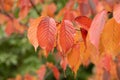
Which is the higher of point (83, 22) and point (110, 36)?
point (83, 22)

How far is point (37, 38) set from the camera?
946mm

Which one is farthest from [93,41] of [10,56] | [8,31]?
[10,56]

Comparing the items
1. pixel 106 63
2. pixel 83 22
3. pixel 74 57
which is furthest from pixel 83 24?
pixel 106 63

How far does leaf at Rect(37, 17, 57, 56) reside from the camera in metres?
0.93

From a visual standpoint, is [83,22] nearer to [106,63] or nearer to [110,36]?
[110,36]

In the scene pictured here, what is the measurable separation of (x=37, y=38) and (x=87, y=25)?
16 cm

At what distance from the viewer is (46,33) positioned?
3.06 feet

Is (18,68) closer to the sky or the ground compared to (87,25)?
closer to the sky

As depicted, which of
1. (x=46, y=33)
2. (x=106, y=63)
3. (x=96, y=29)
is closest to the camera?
(x=96, y=29)

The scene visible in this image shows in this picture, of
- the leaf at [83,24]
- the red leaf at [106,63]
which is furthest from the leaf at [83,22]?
the red leaf at [106,63]

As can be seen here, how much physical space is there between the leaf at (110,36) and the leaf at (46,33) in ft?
0.48

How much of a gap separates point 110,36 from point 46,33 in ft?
0.61

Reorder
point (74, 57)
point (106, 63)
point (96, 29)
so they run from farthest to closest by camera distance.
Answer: point (106, 63), point (74, 57), point (96, 29)

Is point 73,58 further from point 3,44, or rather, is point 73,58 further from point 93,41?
point 3,44
